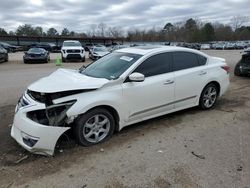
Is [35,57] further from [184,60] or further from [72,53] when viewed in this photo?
[184,60]

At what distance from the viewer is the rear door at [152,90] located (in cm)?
512

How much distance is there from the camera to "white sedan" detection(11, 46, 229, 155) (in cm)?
436

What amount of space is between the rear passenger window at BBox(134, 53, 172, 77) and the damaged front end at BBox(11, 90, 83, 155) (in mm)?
1415

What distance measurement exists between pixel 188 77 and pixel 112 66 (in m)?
1.66

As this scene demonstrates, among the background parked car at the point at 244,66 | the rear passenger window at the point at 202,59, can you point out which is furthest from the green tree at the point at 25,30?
the rear passenger window at the point at 202,59

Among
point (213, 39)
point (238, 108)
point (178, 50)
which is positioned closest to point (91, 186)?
point (178, 50)

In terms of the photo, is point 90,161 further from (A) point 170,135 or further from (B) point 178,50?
(B) point 178,50

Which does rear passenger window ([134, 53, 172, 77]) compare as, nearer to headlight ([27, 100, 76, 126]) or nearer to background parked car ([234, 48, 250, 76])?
headlight ([27, 100, 76, 126])

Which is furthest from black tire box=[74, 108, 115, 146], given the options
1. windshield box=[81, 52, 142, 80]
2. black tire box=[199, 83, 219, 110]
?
black tire box=[199, 83, 219, 110]

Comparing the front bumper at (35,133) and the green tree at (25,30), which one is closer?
the front bumper at (35,133)

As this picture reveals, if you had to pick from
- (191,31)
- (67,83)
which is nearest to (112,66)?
(67,83)

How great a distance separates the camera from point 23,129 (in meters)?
4.30

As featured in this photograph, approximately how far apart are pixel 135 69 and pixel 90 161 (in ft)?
6.34

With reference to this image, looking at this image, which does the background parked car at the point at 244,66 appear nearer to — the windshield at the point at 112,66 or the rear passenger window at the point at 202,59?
the rear passenger window at the point at 202,59
